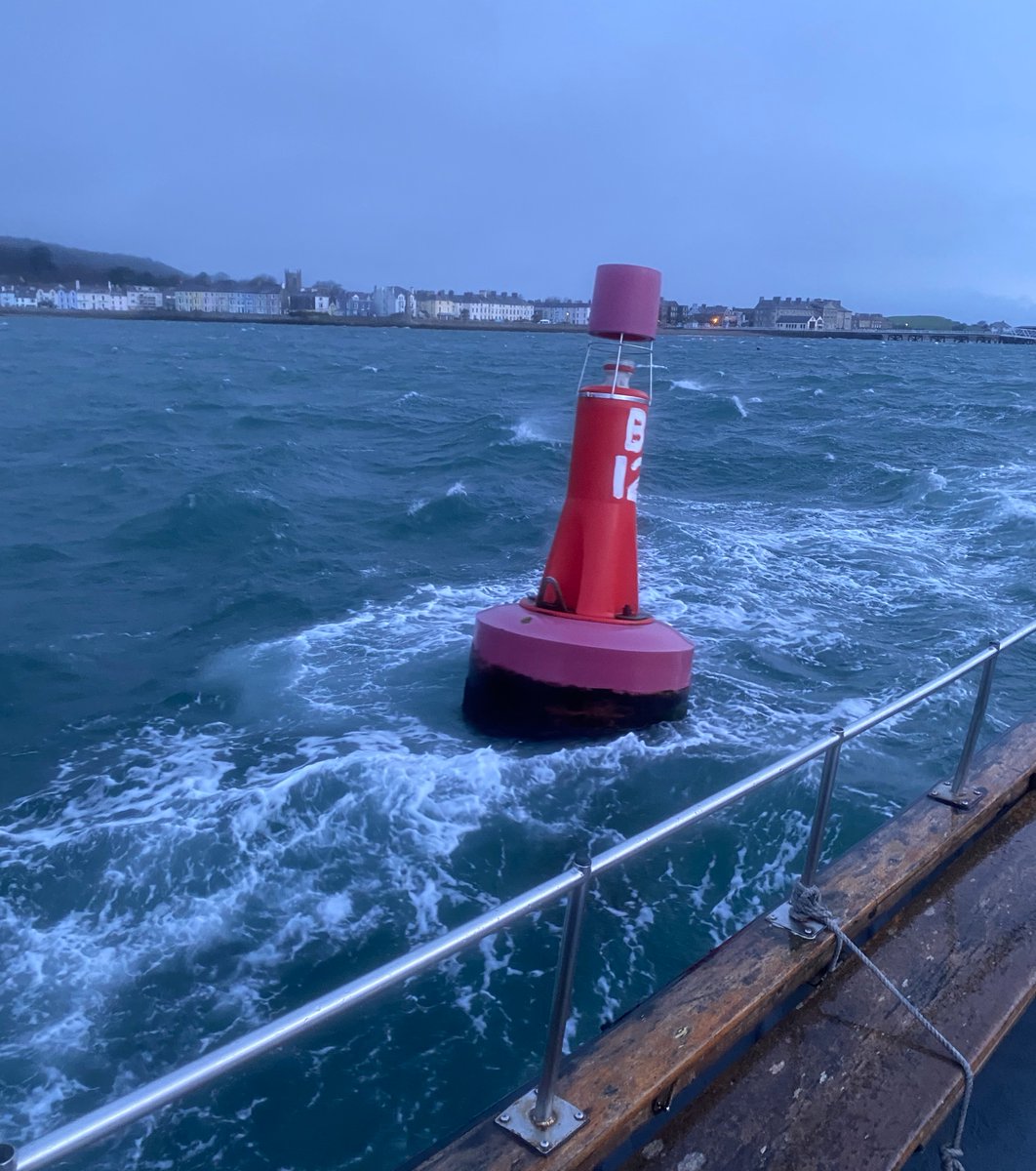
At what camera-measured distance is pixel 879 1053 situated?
2.52 metres

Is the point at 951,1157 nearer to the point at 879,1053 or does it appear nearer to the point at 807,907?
the point at 879,1053

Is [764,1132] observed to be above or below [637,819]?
above

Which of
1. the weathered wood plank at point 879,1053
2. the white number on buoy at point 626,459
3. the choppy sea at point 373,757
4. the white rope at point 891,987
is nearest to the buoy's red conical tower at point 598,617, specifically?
the white number on buoy at point 626,459

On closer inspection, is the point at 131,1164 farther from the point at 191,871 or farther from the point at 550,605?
the point at 550,605

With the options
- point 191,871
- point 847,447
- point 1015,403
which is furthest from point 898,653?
point 1015,403

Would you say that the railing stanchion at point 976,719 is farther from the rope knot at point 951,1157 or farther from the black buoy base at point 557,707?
the black buoy base at point 557,707

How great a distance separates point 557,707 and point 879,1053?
12.9 ft

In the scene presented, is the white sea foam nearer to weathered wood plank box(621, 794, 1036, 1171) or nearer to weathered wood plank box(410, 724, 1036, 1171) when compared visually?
weathered wood plank box(410, 724, 1036, 1171)

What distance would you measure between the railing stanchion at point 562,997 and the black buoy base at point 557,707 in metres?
4.23

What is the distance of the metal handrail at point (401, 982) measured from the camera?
4.27 ft

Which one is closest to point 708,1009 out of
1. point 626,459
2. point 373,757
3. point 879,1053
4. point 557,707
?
point 879,1053

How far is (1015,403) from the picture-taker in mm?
28469

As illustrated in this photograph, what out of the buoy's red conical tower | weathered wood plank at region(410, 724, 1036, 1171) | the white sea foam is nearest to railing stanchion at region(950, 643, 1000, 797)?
weathered wood plank at region(410, 724, 1036, 1171)

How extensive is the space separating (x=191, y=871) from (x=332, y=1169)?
207cm
